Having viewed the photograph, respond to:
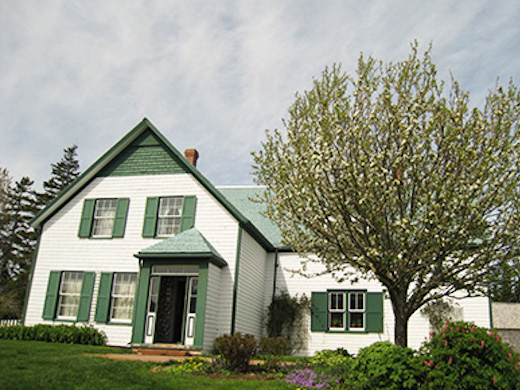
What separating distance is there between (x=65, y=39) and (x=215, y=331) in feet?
37.8

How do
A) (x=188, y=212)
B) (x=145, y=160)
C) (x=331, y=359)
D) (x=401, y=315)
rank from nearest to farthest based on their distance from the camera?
1. (x=401, y=315)
2. (x=331, y=359)
3. (x=188, y=212)
4. (x=145, y=160)

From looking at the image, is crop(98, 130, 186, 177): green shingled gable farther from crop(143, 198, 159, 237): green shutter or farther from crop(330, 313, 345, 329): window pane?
crop(330, 313, 345, 329): window pane

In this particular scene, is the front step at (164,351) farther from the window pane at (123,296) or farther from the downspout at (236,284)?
the window pane at (123,296)

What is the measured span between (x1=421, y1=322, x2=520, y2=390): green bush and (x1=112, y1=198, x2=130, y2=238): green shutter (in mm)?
12752

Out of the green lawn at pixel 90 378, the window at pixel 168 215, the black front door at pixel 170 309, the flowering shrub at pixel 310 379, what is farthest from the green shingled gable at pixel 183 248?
the flowering shrub at pixel 310 379

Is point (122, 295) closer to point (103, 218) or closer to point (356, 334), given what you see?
point (103, 218)

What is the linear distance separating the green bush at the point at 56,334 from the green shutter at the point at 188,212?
15.0 ft

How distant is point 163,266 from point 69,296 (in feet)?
14.5

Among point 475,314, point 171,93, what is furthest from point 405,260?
point 475,314

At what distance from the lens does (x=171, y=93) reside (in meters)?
10.9

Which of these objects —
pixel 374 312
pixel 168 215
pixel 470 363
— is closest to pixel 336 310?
pixel 374 312

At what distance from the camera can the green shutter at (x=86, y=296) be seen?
54.7ft

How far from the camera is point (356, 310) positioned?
58.0ft

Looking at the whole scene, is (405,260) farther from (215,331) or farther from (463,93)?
(215,331)
